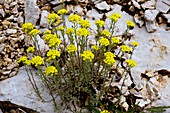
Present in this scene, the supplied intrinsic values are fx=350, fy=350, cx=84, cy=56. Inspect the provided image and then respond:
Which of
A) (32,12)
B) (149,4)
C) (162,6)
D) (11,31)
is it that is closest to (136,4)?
(149,4)

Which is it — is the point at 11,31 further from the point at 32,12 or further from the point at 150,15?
the point at 150,15

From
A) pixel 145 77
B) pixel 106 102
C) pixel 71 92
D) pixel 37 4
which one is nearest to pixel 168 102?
pixel 145 77

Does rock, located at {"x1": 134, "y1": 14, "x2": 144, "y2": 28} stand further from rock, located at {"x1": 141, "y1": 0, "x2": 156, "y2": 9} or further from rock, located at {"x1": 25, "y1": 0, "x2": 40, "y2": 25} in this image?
rock, located at {"x1": 25, "y1": 0, "x2": 40, "y2": 25}

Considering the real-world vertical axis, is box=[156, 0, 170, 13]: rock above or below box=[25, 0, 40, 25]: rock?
below

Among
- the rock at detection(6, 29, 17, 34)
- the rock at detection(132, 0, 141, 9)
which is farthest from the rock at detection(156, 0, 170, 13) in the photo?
the rock at detection(6, 29, 17, 34)

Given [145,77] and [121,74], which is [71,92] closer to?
[121,74]

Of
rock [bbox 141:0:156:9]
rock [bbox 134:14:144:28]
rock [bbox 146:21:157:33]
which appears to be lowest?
rock [bbox 146:21:157:33]

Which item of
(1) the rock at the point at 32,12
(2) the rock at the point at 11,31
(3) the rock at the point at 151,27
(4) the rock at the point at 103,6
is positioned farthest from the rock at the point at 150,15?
(2) the rock at the point at 11,31

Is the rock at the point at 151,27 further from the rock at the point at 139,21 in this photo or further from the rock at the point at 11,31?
the rock at the point at 11,31
